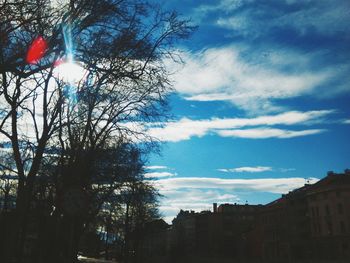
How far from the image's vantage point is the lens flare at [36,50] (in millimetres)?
11859

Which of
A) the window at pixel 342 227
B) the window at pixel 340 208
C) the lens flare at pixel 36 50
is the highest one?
the window at pixel 340 208

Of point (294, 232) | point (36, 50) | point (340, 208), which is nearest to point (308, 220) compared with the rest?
point (294, 232)

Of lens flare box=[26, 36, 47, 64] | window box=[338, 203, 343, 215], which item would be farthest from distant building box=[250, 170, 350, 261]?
lens flare box=[26, 36, 47, 64]

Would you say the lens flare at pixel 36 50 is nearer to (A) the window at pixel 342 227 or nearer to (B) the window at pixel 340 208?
(A) the window at pixel 342 227

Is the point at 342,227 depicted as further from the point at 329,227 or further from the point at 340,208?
the point at 329,227

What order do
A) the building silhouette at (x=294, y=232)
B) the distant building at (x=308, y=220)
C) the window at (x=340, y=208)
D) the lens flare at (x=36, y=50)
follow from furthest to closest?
1. the window at (x=340, y=208)
2. the distant building at (x=308, y=220)
3. the building silhouette at (x=294, y=232)
4. the lens flare at (x=36, y=50)

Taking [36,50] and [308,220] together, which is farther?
[308,220]

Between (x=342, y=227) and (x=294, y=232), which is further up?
(x=342, y=227)

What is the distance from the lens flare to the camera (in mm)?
11859

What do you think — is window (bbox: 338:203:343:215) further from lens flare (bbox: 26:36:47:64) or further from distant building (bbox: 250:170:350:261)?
lens flare (bbox: 26:36:47:64)

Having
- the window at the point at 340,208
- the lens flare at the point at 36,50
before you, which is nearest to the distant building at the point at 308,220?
the window at the point at 340,208

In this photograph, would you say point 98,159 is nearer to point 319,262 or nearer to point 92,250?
point 319,262

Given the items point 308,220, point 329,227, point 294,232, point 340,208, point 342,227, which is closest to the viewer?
point 342,227

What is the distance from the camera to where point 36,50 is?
477 inches
